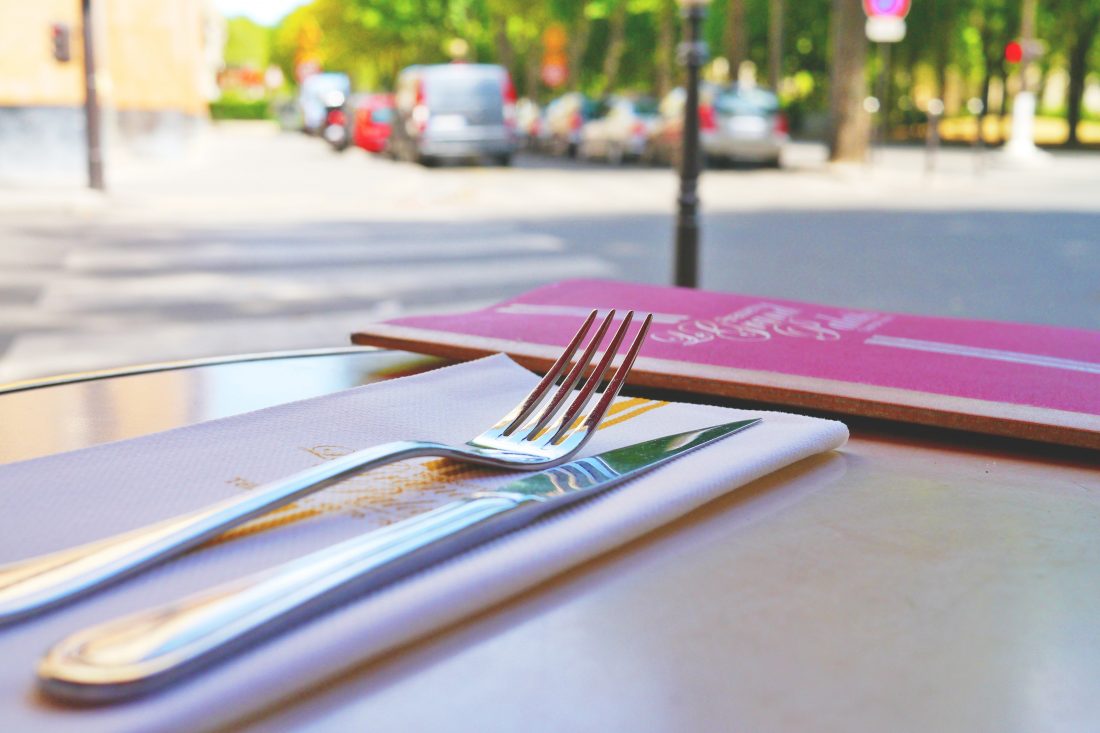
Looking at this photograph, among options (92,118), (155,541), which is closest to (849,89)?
(92,118)

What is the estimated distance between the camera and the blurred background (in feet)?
25.3

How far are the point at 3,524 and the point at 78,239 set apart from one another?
1085 centimetres

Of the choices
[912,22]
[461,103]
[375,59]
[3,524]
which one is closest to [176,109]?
[461,103]

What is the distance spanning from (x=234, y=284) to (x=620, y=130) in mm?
18789

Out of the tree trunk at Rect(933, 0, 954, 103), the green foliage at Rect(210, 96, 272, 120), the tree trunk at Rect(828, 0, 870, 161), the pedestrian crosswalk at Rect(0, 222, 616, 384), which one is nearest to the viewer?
the pedestrian crosswalk at Rect(0, 222, 616, 384)

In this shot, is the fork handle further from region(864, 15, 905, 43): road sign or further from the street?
region(864, 15, 905, 43): road sign

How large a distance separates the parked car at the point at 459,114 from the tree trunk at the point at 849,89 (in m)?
6.02

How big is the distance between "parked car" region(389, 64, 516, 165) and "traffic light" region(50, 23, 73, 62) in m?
8.10

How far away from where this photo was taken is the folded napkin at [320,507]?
65cm

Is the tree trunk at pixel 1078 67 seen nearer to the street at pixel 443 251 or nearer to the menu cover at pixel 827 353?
the street at pixel 443 251

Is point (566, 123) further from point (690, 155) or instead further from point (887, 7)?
point (690, 155)

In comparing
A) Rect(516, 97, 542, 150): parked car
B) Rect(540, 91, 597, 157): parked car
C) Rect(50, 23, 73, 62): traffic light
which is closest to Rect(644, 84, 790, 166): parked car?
Rect(540, 91, 597, 157): parked car

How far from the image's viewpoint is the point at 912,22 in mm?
40625

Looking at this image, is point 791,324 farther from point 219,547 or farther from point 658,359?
point 219,547
